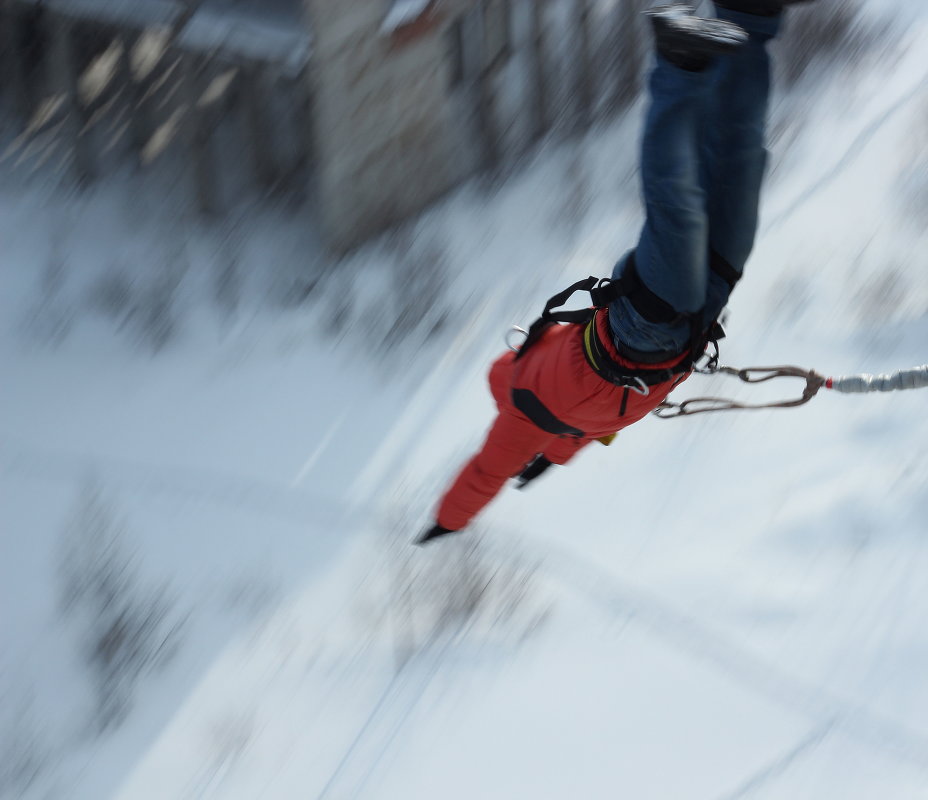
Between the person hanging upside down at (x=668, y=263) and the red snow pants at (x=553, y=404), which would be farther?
the red snow pants at (x=553, y=404)

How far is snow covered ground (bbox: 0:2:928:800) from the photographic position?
4.37m

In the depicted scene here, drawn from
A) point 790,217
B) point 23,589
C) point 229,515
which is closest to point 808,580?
point 790,217

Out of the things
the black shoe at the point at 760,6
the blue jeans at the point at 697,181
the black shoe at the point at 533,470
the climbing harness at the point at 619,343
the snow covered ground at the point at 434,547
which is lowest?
the snow covered ground at the point at 434,547

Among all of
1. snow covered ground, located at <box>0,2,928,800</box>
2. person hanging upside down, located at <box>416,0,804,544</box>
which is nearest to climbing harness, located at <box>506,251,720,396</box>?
person hanging upside down, located at <box>416,0,804,544</box>

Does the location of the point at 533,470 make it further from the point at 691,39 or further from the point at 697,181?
the point at 691,39

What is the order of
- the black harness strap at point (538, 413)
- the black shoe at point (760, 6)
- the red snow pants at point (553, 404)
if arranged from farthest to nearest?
1. the black harness strap at point (538, 413)
2. the red snow pants at point (553, 404)
3. the black shoe at point (760, 6)

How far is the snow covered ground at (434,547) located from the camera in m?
4.37

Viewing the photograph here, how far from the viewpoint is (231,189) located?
20.5 feet

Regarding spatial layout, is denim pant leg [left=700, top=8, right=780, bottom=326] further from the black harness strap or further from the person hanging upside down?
the black harness strap

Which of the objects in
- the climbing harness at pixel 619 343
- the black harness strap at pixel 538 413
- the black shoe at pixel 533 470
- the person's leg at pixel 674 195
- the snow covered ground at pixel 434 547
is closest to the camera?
the person's leg at pixel 674 195

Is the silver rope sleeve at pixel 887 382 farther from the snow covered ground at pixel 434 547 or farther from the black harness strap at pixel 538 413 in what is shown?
the snow covered ground at pixel 434 547

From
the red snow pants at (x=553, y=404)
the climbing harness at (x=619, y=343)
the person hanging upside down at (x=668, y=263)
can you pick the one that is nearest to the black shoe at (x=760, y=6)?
the person hanging upside down at (x=668, y=263)

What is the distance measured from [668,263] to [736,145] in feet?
1.30

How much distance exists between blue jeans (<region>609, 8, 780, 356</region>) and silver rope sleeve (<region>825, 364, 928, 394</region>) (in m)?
0.40
